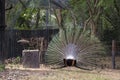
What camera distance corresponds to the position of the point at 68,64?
49.3ft

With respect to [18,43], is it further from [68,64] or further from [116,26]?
[116,26]

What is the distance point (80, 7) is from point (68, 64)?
5569 millimetres

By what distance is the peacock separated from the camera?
590 inches

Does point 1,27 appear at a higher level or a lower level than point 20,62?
higher

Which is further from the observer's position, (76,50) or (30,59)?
(76,50)

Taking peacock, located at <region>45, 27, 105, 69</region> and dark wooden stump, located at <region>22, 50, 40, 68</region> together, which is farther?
peacock, located at <region>45, 27, 105, 69</region>

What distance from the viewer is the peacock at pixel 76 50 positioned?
15.0 meters

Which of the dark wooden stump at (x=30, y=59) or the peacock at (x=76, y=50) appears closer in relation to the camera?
the dark wooden stump at (x=30, y=59)

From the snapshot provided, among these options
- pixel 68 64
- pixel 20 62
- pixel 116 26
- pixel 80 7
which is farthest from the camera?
pixel 116 26

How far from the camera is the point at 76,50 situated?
15.0 m

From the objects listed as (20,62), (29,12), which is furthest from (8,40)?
(29,12)

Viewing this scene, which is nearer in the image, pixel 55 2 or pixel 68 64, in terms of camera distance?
pixel 68 64

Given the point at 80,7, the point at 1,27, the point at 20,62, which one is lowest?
the point at 20,62

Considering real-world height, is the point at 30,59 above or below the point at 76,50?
below
